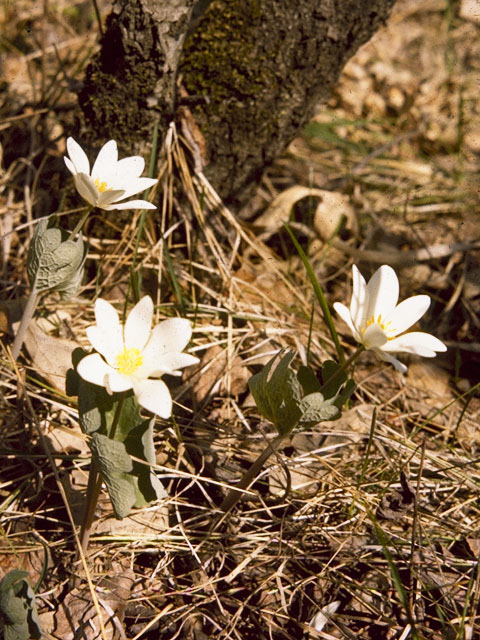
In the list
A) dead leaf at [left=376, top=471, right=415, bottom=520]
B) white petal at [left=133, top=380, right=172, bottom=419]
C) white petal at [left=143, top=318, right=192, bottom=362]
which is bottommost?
dead leaf at [left=376, top=471, right=415, bottom=520]

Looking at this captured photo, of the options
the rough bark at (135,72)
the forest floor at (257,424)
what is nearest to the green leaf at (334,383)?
the forest floor at (257,424)

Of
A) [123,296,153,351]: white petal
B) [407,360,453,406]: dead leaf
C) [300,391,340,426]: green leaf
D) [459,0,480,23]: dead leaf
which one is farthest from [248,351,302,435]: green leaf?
[459,0,480,23]: dead leaf

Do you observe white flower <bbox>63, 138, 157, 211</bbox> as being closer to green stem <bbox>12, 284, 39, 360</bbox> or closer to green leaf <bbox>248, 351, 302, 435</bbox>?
green stem <bbox>12, 284, 39, 360</bbox>

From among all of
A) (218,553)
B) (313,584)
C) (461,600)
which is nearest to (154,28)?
(218,553)

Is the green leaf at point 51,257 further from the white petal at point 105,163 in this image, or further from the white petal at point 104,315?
the white petal at point 104,315

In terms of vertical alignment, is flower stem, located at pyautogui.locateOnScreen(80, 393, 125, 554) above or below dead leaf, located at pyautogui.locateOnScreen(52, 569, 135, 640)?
above
